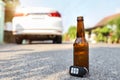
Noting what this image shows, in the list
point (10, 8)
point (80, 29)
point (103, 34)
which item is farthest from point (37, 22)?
point (103, 34)

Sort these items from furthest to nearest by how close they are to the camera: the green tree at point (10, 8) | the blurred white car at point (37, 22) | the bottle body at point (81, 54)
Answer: the green tree at point (10, 8) → the blurred white car at point (37, 22) → the bottle body at point (81, 54)

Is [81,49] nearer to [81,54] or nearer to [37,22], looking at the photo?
[81,54]

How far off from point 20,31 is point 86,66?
7.77 m

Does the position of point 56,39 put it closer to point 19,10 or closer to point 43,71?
point 19,10

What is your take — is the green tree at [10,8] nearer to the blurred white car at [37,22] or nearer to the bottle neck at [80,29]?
the blurred white car at [37,22]

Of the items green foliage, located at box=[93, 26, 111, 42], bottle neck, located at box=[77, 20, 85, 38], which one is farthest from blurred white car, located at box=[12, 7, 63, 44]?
green foliage, located at box=[93, 26, 111, 42]

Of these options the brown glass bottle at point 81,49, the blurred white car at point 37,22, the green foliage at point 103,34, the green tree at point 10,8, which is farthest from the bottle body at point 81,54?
the green foliage at point 103,34

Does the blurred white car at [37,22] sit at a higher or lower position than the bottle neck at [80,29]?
higher

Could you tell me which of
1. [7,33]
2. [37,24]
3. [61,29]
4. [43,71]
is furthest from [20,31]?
[43,71]

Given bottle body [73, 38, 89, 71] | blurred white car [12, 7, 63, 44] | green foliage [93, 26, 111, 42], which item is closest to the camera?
bottle body [73, 38, 89, 71]

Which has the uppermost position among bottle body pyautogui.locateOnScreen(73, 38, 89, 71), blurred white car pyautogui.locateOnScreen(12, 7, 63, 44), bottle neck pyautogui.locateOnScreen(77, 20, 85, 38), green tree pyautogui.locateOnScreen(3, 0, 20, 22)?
green tree pyautogui.locateOnScreen(3, 0, 20, 22)

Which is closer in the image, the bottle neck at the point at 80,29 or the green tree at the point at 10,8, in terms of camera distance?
the bottle neck at the point at 80,29

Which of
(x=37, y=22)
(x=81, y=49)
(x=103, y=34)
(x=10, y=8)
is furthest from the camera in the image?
(x=103, y=34)

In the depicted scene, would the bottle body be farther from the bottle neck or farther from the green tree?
the green tree
